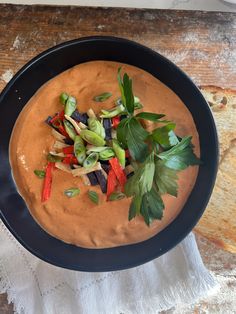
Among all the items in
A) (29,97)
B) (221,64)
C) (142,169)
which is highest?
(221,64)

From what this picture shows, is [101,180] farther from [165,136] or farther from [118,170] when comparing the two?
[165,136]

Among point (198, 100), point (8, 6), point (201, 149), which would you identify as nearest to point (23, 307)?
point (201, 149)

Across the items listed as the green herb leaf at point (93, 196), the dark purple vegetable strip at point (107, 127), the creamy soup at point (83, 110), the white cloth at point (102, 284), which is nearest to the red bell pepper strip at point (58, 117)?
the creamy soup at point (83, 110)

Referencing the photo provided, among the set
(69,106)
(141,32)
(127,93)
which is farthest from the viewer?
(141,32)

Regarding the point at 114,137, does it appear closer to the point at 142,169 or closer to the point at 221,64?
the point at 142,169

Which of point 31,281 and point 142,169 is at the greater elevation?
point 142,169

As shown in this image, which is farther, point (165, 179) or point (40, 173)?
point (40, 173)

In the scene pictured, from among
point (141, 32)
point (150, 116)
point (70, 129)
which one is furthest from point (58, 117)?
point (141, 32)
